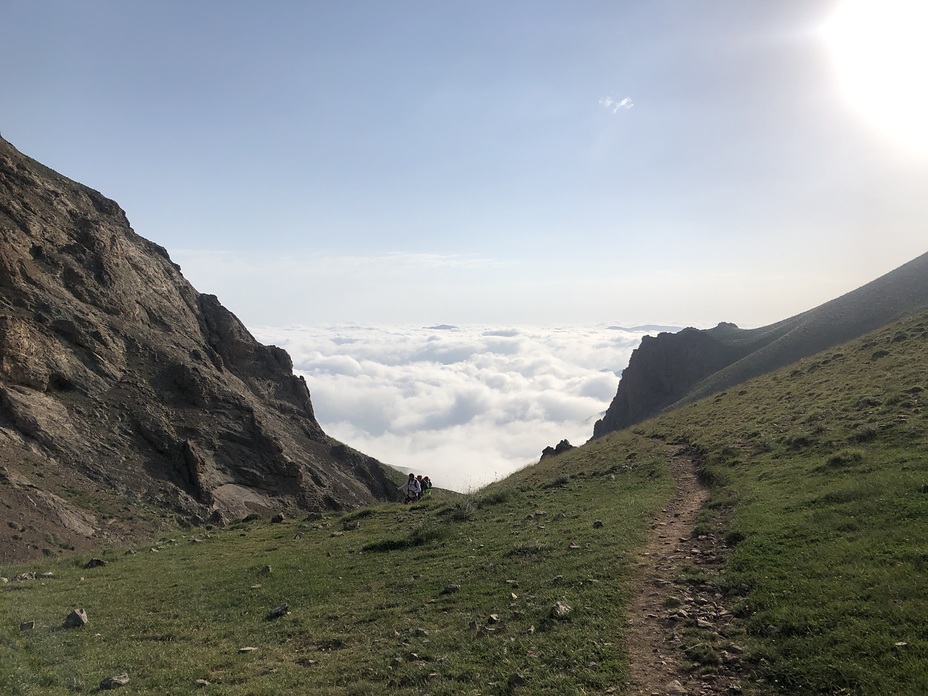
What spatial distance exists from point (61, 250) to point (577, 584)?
65.3 meters

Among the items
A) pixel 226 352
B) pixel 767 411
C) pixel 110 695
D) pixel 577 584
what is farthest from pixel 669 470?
pixel 226 352

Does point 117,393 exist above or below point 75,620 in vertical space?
above

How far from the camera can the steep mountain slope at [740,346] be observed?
267 ft

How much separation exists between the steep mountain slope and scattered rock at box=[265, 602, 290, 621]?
81191 millimetres

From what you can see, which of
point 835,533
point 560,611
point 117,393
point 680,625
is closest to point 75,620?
point 560,611

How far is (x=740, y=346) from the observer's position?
128 meters

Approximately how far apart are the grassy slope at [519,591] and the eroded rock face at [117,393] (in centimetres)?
1930

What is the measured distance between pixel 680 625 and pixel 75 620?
15.1m

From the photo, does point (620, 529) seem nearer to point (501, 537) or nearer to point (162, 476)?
point (501, 537)

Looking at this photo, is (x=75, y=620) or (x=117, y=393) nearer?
(x=75, y=620)

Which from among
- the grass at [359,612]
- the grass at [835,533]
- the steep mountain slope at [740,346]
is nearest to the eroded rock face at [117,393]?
the grass at [359,612]

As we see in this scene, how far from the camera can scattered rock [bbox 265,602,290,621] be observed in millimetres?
14594

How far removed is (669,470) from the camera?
96.2 feet

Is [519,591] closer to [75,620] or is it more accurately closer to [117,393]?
[75,620]
